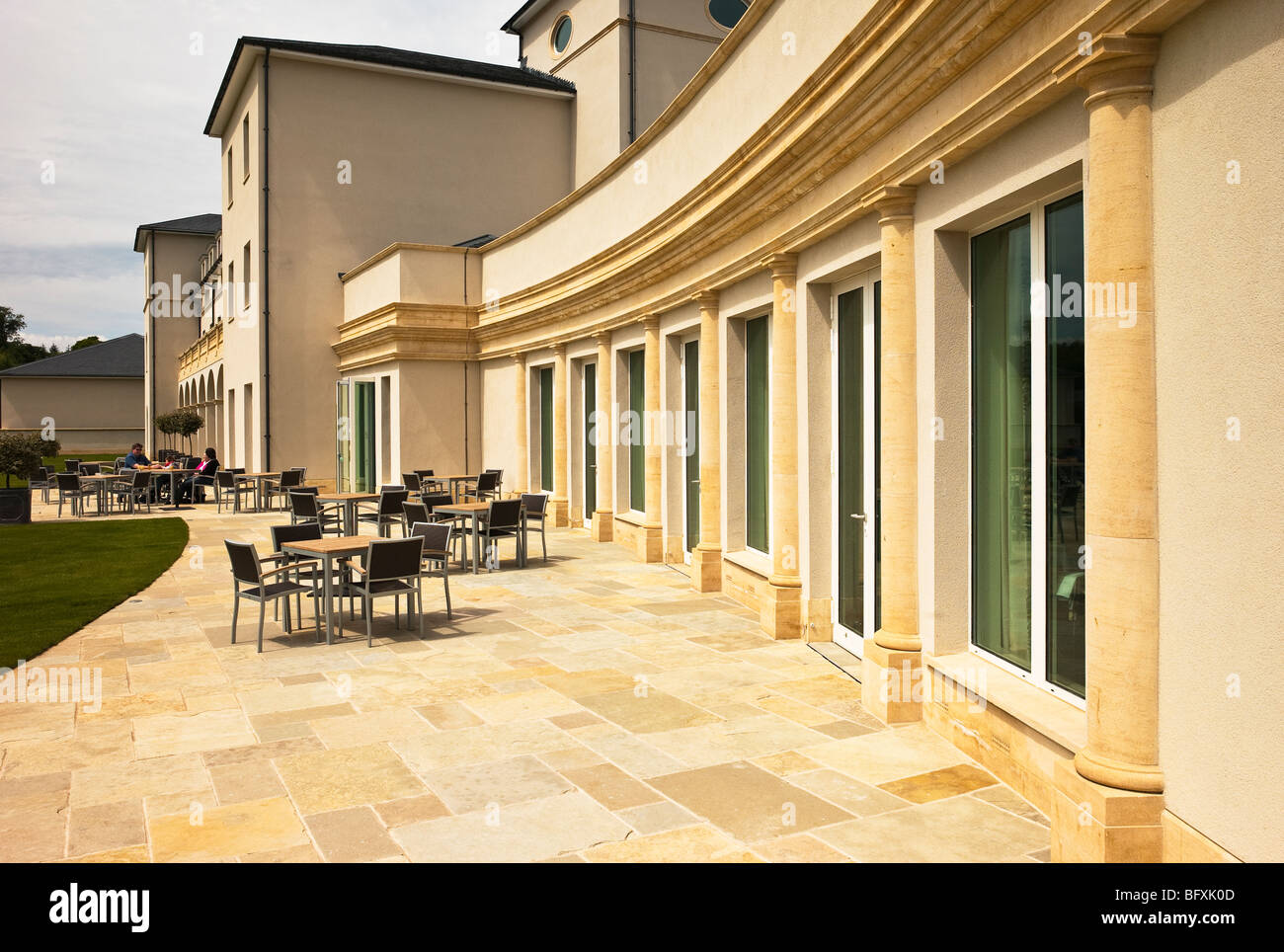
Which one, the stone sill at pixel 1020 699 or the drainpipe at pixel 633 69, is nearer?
the stone sill at pixel 1020 699

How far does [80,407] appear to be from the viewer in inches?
2603

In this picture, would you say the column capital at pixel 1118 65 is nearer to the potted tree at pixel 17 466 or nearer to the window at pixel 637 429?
the window at pixel 637 429

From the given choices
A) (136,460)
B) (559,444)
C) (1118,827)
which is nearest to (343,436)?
(136,460)

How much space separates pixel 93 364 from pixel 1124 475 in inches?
2953

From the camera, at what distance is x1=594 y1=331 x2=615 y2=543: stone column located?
51.1 feet

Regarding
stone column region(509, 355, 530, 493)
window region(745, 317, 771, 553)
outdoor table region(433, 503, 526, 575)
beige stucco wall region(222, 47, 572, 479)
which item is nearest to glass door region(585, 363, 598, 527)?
stone column region(509, 355, 530, 493)

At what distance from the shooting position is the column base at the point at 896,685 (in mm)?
6141

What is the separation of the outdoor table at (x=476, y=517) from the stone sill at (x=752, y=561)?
11.3 ft

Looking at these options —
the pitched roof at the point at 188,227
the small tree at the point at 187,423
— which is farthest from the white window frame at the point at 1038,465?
the pitched roof at the point at 188,227

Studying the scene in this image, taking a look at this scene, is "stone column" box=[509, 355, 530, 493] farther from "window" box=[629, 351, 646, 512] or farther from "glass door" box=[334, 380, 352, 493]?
"glass door" box=[334, 380, 352, 493]

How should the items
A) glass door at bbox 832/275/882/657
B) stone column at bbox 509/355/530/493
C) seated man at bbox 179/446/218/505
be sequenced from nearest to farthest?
1. glass door at bbox 832/275/882/657
2. stone column at bbox 509/355/530/493
3. seated man at bbox 179/446/218/505

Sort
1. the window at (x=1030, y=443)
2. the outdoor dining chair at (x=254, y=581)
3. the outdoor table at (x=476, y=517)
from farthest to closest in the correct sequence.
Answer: the outdoor table at (x=476, y=517), the outdoor dining chair at (x=254, y=581), the window at (x=1030, y=443)

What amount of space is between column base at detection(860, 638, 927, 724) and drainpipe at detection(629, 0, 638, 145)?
20.9 meters

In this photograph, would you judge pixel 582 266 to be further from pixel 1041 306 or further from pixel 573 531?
pixel 1041 306
